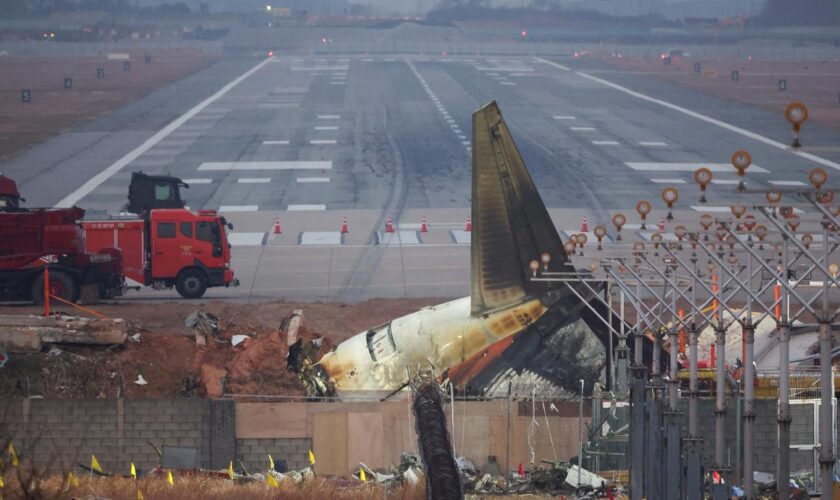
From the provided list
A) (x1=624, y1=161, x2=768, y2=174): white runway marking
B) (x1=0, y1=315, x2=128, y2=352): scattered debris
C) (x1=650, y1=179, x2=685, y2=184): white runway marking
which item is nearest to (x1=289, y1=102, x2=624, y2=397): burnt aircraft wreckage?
(x1=0, y1=315, x2=128, y2=352): scattered debris

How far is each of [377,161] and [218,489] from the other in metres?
66.6

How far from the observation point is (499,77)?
540ft

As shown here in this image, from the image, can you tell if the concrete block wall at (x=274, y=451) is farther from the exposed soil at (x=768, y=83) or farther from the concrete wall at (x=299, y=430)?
the exposed soil at (x=768, y=83)

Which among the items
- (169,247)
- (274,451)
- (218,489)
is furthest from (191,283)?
(218,489)

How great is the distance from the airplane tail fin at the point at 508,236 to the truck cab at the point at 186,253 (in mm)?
21526

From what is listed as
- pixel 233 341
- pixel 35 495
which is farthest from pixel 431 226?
pixel 35 495

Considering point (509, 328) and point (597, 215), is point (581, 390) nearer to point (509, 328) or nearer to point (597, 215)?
point (509, 328)

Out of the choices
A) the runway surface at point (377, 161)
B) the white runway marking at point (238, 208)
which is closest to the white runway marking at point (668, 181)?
the runway surface at point (377, 161)

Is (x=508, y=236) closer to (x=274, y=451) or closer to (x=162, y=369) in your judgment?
(x=274, y=451)

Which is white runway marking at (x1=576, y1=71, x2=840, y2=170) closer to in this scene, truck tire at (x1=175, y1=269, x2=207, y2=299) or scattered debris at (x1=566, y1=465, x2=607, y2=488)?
truck tire at (x1=175, y1=269, x2=207, y2=299)

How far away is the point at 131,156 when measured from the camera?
3757 inches

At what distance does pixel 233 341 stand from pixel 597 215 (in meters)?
34.5

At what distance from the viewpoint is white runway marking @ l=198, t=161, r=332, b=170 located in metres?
91.7

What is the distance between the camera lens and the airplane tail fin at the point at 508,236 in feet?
115
